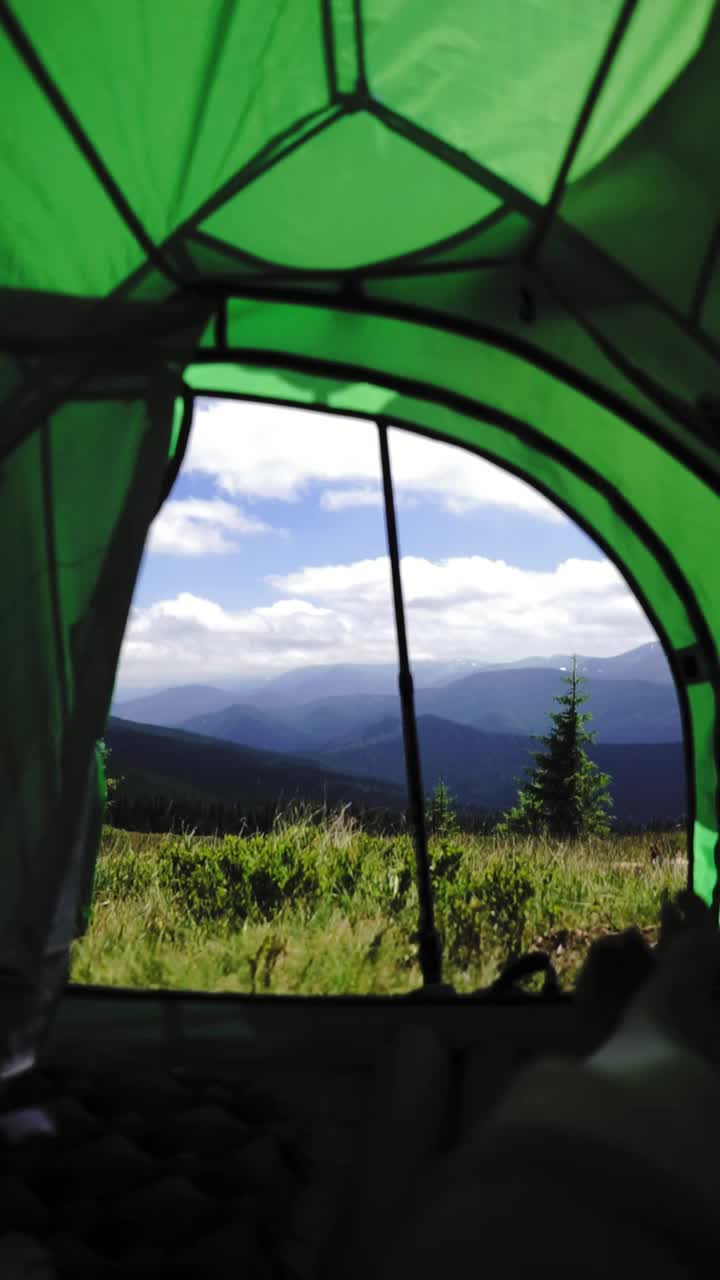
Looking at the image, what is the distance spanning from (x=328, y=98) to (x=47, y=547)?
1.04 meters

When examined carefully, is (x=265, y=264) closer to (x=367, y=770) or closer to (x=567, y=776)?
(x=567, y=776)

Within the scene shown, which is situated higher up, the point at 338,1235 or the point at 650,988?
the point at 650,988

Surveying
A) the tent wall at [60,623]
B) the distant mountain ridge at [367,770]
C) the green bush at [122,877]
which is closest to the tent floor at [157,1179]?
the tent wall at [60,623]

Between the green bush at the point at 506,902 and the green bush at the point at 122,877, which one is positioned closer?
the green bush at the point at 506,902

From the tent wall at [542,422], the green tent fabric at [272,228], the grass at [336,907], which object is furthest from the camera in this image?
the grass at [336,907]

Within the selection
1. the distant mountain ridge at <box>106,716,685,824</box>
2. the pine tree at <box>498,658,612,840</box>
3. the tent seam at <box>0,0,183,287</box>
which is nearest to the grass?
the distant mountain ridge at <box>106,716,685,824</box>

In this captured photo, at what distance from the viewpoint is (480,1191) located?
444mm

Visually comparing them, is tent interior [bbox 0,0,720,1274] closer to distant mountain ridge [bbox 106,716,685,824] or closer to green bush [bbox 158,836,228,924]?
distant mountain ridge [bbox 106,716,685,824]

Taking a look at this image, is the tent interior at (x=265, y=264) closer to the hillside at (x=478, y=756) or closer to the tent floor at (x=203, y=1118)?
the tent floor at (x=203, y=1118)

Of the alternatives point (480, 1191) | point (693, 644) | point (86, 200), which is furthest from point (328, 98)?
point (480, 1191)

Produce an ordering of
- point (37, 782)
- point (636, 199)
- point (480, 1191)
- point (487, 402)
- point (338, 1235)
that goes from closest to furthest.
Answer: point (480, 1191), point (338, 1235), point (37, 782), point (636, 199), point (487, 402)

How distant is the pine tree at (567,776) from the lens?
1557 centimetres

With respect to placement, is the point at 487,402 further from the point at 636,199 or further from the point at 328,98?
the point at 328,98

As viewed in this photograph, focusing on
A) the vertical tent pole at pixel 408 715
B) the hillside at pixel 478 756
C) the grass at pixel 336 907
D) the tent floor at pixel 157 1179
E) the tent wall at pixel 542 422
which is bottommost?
the tent floor at pixel 157 1179
